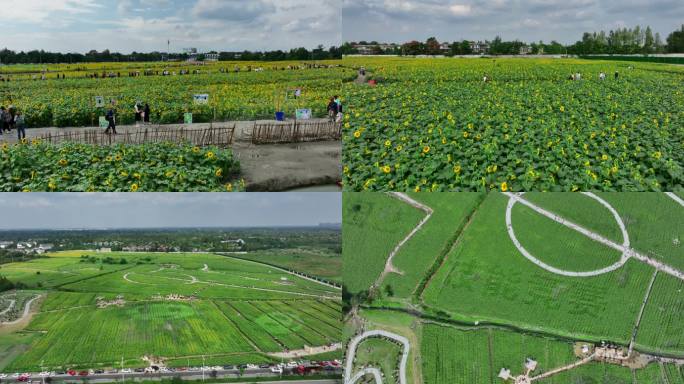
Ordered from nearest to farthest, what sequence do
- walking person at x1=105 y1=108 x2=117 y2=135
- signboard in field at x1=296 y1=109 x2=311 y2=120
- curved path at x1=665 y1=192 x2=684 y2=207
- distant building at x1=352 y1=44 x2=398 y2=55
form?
curved path at x1=665 y1=192 x2=684 y2=207 → walking person at x1=105 y1=108 x2=117 y2=135 → signboard in field at x1=296 y1=109 x2=311 y2=120 → distant building at x1=352 y1=44 x2=398 y2=55

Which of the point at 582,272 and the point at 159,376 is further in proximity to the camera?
the point at 159,376

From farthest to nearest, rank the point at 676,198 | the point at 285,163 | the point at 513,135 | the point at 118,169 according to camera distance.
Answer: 1. the point at 513,135
2. the point at 285,163
3. the point at 118,169
4. the point at 676,198

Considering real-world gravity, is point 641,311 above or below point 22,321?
above

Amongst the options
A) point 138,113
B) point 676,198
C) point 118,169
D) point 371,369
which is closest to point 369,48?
point 138,113

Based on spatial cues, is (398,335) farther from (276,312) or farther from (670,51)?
(670,51)

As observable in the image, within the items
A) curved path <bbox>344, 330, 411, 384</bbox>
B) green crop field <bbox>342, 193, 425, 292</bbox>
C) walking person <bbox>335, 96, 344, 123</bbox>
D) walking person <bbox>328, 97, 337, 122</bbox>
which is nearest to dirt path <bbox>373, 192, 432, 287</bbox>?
green crop field <bbox>342, 193, 425, 292</bbox>

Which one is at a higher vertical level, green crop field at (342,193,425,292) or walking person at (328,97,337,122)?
walking person at (328,97,337,122)

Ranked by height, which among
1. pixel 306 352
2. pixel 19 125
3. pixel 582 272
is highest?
pixel 19 125

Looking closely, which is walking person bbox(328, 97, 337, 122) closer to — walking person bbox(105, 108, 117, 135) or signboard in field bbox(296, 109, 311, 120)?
signboard in field bbox(296, 109, 311, 120)

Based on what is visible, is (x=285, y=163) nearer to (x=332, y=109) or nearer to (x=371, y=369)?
(x=332, y=109)
